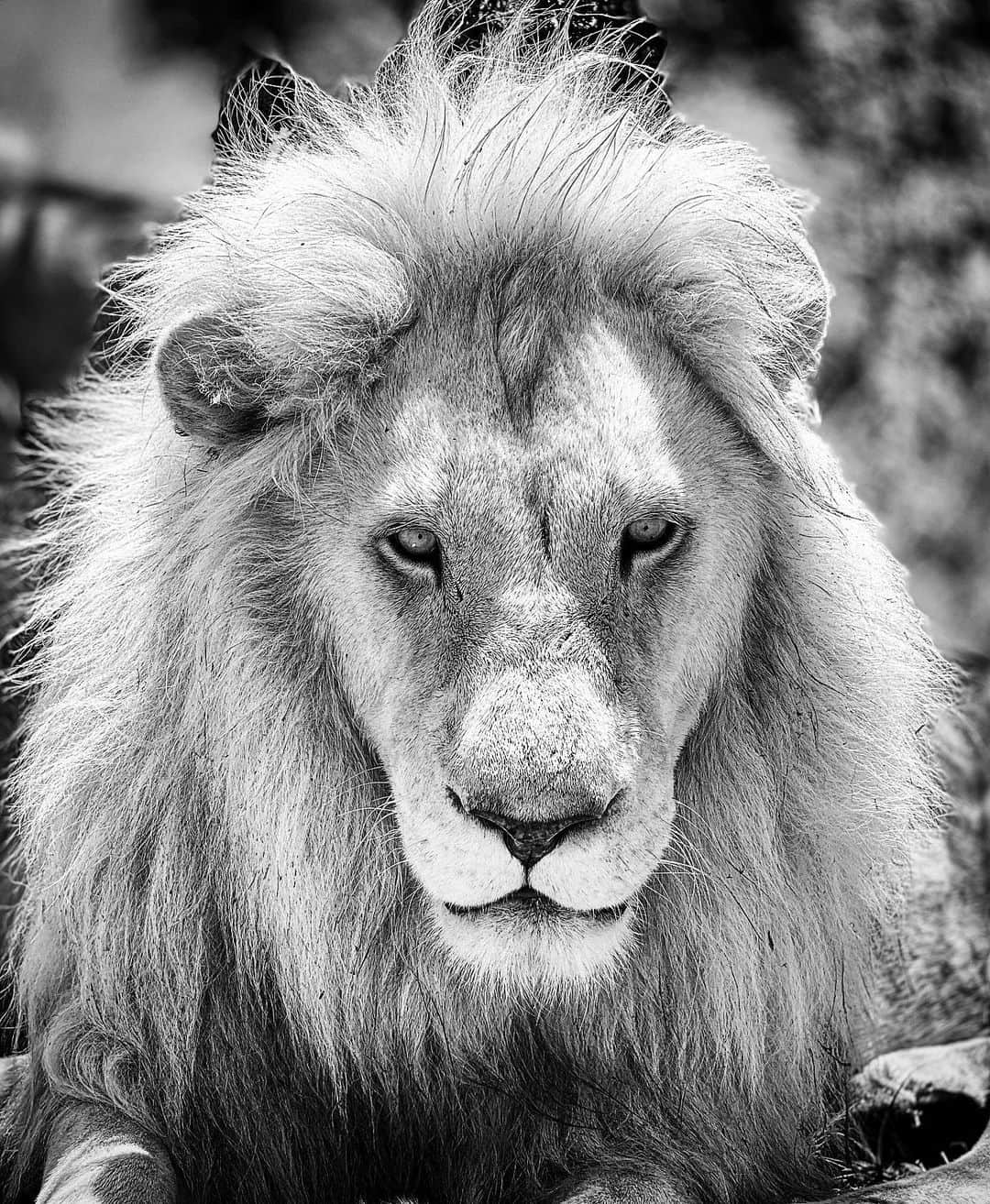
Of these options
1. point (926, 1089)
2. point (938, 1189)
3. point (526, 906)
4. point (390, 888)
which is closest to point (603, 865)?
point (526, 906)

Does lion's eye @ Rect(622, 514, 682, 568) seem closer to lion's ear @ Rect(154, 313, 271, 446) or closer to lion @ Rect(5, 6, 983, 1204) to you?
lion @ Rect(5, 6, 983, 1204)

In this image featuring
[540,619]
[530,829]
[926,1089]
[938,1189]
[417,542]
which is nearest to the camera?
[530,829]

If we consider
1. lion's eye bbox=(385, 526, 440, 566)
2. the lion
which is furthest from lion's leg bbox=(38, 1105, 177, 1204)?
lion's eye bbox=(385, 526, 440, 566)

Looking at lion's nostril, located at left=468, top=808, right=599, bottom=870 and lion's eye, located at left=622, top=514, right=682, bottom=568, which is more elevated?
lion's eye, located at left=622, top=514, right=682, bottom=568

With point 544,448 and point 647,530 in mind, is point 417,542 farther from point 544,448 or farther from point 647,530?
point 647,530

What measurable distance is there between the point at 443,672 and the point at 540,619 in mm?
157

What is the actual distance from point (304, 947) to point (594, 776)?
63 cm

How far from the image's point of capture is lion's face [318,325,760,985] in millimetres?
2043

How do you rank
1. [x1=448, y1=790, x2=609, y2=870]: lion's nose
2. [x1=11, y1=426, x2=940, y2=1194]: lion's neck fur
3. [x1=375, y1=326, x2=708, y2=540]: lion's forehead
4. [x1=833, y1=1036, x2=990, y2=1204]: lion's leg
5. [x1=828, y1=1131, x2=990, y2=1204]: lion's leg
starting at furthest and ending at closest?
[x1=833, y1=1036, x2=990, y2=1204]: lion's leg
[x1=11, y1=426, x2=940, y2=1194]: lion's neck fur
[x1=828, y1=1131, x2=990, y2=1204]: lion's leg
[x1=375, y1=326, x2=708, y2=540]: lion's forehead
[x1=448, y1=790, x2=609, y2=870]: lion's nose

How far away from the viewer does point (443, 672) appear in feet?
7.18

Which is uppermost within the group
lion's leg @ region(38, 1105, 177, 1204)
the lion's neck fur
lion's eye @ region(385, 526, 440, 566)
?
lion's eye @ region(385, 526, 440, 566)

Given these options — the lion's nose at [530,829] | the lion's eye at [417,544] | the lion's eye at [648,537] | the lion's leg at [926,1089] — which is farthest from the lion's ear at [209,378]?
the lion's leg at [926,1089]

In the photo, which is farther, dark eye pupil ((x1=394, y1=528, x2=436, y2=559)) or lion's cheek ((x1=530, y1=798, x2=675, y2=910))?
dark eye pupil ((x1=394, y1=528, x2=436, y2=559))

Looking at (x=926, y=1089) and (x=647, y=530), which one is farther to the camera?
(x=926, y=1089)
